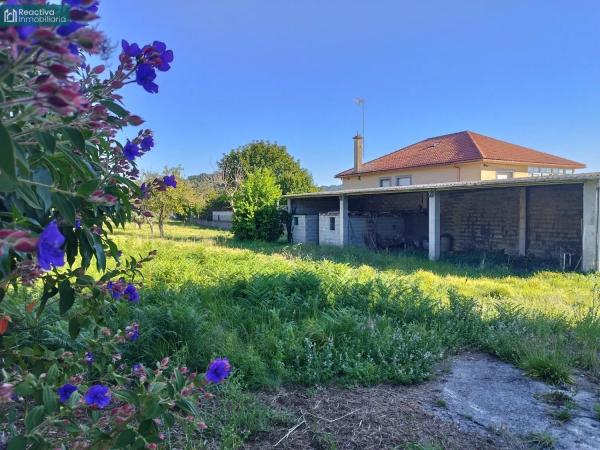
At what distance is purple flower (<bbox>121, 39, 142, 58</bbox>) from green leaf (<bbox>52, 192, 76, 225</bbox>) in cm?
51

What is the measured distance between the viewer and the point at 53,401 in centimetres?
110

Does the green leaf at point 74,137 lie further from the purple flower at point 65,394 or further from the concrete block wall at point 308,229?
the concrete block wall at point 308,229

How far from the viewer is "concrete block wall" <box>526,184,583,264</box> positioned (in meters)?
11.7

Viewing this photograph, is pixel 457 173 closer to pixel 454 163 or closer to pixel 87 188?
pixel 454 163

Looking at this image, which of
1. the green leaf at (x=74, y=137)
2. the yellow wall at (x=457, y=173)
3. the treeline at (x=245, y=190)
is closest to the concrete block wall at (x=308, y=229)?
the treeline at (x=245, y=190)

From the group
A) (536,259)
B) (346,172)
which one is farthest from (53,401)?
(346,172)

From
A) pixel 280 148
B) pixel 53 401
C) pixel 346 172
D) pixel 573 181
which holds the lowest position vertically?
pixel 53 401

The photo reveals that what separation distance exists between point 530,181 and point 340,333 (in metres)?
7.77

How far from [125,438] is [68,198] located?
0.70 m

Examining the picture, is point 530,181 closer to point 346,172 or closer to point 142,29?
point 142,29

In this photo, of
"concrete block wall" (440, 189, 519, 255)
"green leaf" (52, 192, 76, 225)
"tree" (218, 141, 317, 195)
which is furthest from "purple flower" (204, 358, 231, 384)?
"tree" (218, 141, 317, 195)

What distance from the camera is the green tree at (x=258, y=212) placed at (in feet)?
58.9

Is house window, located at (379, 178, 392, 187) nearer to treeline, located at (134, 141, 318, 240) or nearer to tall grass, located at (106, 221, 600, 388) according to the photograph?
treeline, located at (134, 141, 318, 240)

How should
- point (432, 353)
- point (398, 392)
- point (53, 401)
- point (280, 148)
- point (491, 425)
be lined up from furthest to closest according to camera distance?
point (280, 148), point (432, 353), point (398, 392), point (491, 425), point (53, 401)
